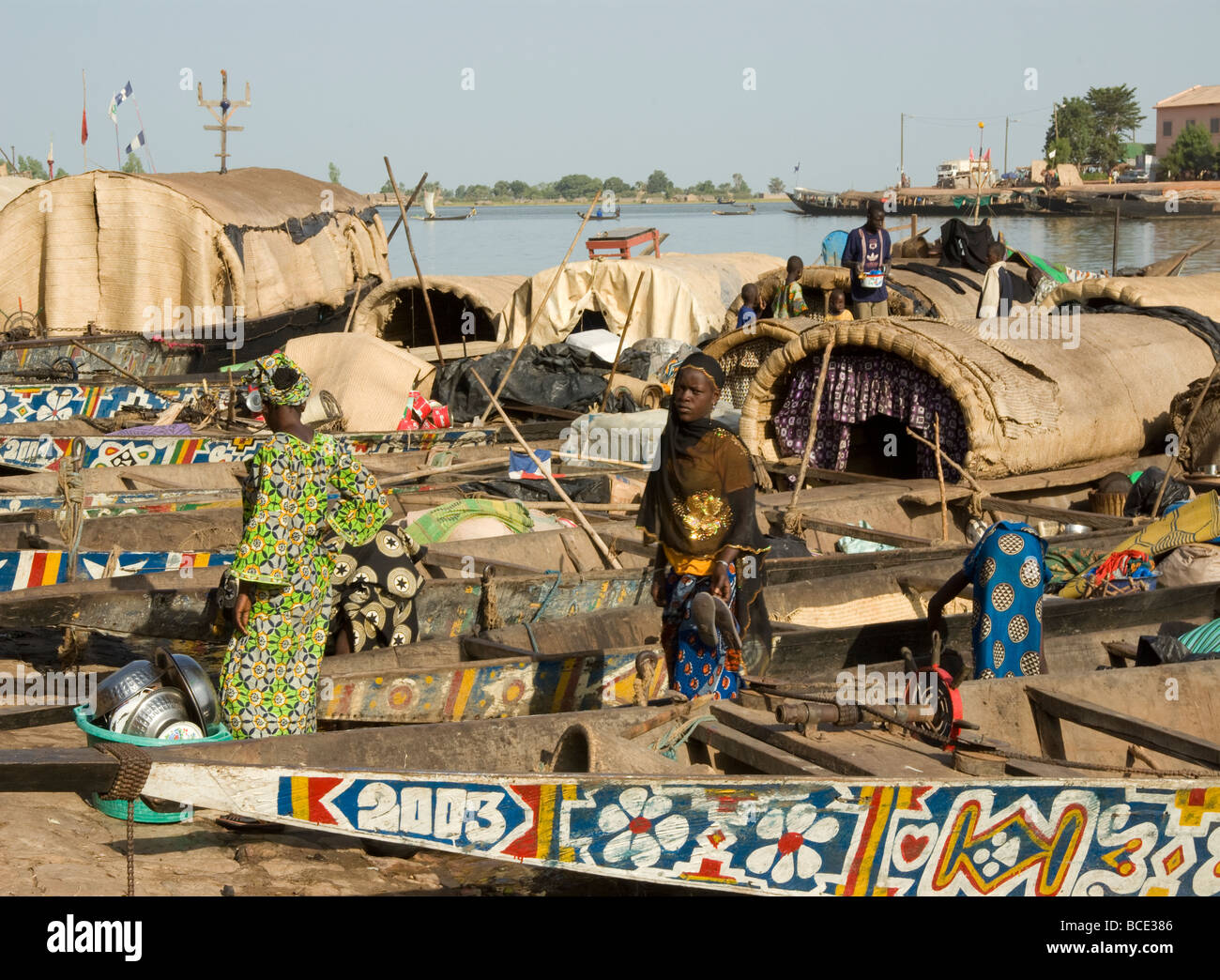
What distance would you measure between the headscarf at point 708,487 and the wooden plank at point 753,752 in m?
0.64

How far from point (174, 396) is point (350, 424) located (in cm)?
167

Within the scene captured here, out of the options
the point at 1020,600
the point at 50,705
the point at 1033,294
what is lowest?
the point at 50,705

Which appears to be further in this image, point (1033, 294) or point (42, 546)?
point (1033, 294)

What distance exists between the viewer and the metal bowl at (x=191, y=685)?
3908 mm

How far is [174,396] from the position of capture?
11367 mm

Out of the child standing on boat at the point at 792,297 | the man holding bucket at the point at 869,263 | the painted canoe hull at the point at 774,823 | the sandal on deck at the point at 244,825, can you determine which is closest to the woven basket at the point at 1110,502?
the man holding bucket at the point at 869,263

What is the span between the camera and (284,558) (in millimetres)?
3828

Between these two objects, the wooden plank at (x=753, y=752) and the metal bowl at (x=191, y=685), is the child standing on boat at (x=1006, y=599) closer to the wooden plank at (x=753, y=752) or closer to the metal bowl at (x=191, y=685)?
the wooden plank at (x=753, y=752)

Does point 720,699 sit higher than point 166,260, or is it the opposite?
point 166,260

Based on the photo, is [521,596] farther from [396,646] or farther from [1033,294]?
[1033,294]

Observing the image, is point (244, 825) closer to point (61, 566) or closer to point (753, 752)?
point (753, 752)

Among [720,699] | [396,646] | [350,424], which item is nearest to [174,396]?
[350,424]

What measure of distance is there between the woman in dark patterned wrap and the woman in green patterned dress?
961mm

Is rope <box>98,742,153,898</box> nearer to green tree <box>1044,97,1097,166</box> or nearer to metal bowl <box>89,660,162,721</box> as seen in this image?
metal bowl <box>89,660,162,721</box>
